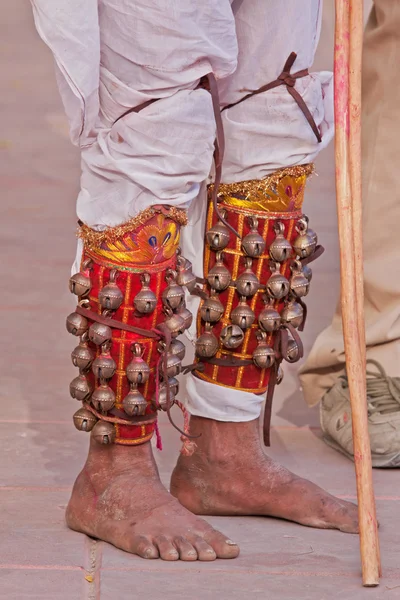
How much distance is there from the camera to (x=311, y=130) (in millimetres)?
1861

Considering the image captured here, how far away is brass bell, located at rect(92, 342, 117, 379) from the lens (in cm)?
174

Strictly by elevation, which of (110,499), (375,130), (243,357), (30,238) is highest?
(375,130)

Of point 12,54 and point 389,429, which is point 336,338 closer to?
point 389,429

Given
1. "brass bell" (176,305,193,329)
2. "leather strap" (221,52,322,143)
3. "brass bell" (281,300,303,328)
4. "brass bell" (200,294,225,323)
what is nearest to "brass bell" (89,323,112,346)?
"brass bell" (176,305,193,329)

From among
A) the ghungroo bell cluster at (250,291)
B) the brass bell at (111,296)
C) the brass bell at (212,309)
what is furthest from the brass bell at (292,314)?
the brass bell at (111,296)

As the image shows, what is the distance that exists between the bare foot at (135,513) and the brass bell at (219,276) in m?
0.28

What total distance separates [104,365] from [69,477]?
430 millimetres

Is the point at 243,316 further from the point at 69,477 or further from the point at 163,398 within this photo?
the point at 69,477

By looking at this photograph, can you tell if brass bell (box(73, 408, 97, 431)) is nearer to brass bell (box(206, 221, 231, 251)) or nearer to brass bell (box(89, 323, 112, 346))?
brass bell (box(89, 323, 112, 346))

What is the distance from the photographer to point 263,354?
1.90 meters

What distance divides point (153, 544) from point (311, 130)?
685mm

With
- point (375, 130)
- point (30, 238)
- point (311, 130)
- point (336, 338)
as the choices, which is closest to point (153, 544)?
point (311, 130)

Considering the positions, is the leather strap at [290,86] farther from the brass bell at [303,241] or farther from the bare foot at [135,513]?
the bare foot at [135,513]

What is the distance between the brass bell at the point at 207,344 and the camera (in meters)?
1.91
